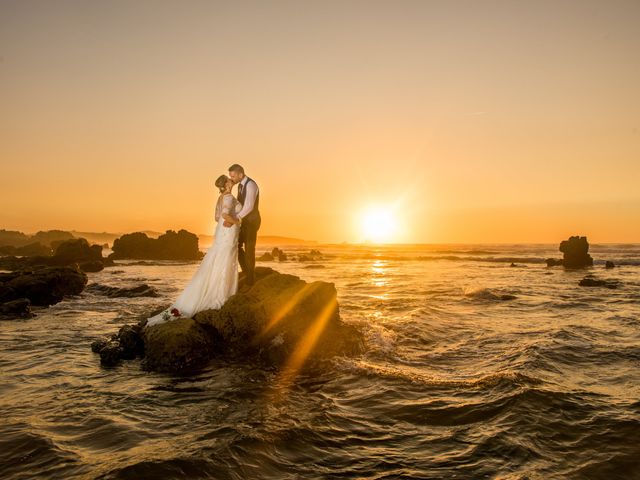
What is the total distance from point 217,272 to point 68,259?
135ft

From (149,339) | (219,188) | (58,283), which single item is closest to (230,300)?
(149,339)

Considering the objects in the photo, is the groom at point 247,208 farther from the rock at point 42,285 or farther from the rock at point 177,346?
the rock at point 42,285

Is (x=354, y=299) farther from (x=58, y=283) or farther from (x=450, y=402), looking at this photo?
(x=58, y=283)

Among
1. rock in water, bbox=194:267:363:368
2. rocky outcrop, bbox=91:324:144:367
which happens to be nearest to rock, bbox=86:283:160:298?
rocky outcrop, bbox=91:324:144:367

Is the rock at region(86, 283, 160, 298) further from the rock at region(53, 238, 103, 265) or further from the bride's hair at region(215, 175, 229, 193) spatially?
the rock at region(53, 238, 103, 265)

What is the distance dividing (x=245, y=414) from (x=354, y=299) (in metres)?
16.1

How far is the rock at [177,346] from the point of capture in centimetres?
970

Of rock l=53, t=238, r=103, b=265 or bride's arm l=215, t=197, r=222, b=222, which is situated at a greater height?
bride's arm l=215, t=197, r=222, b=222

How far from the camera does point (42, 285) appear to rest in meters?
20.8

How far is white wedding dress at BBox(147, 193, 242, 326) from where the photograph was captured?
11516mm

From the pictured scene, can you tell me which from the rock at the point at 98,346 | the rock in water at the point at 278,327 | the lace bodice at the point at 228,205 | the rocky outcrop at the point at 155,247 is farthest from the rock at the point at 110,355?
the rocky outcrop at the point at 155,247

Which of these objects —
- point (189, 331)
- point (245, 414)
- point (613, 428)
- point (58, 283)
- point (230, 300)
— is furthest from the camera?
point (58, 283)

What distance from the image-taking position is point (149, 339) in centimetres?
1041

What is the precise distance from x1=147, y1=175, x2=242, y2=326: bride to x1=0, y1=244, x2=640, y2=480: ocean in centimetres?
192
